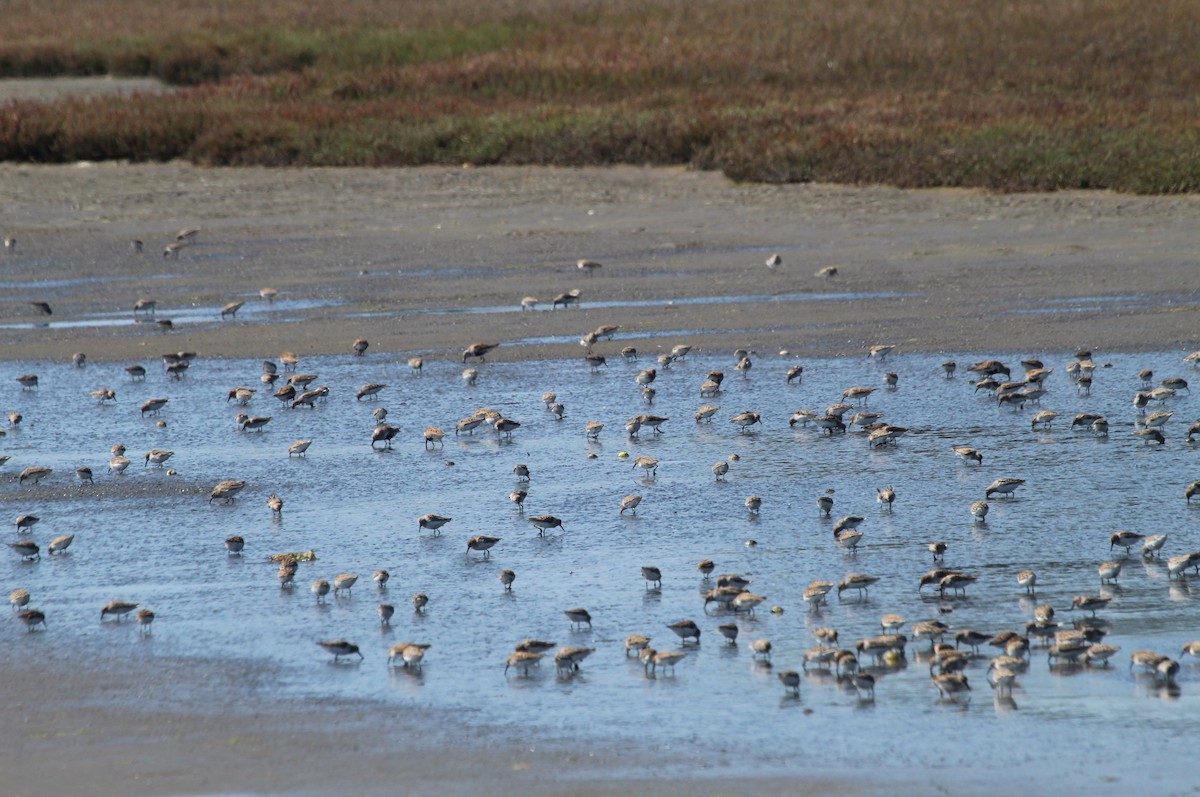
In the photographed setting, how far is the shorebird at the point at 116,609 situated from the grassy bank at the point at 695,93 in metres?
16.9

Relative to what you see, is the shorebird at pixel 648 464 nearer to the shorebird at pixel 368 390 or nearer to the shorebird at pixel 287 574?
the shorebird at pixel 287 574

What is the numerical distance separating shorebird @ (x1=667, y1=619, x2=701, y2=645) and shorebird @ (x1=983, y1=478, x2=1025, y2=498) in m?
3.21

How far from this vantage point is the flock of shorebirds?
779 cm

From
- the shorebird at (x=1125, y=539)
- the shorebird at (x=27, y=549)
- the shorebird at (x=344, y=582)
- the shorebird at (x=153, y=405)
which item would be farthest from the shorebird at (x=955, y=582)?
the shorebird at (x=153, y=405)

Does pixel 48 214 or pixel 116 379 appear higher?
pixel 48 214

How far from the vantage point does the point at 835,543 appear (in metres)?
9.84

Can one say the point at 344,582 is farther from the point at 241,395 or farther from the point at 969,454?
the point at 241,395

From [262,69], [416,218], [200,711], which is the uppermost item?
[262,69]

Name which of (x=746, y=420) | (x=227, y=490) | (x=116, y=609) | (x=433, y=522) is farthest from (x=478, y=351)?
(x=116, y=609)

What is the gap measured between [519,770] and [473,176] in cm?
2076

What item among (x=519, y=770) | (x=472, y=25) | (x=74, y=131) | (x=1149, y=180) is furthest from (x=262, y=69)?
(x=519, y=770)

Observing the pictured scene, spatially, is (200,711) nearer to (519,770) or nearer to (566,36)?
(519,770)

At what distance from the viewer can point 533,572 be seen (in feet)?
31.1

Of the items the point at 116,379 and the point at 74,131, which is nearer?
the point at 116,379
